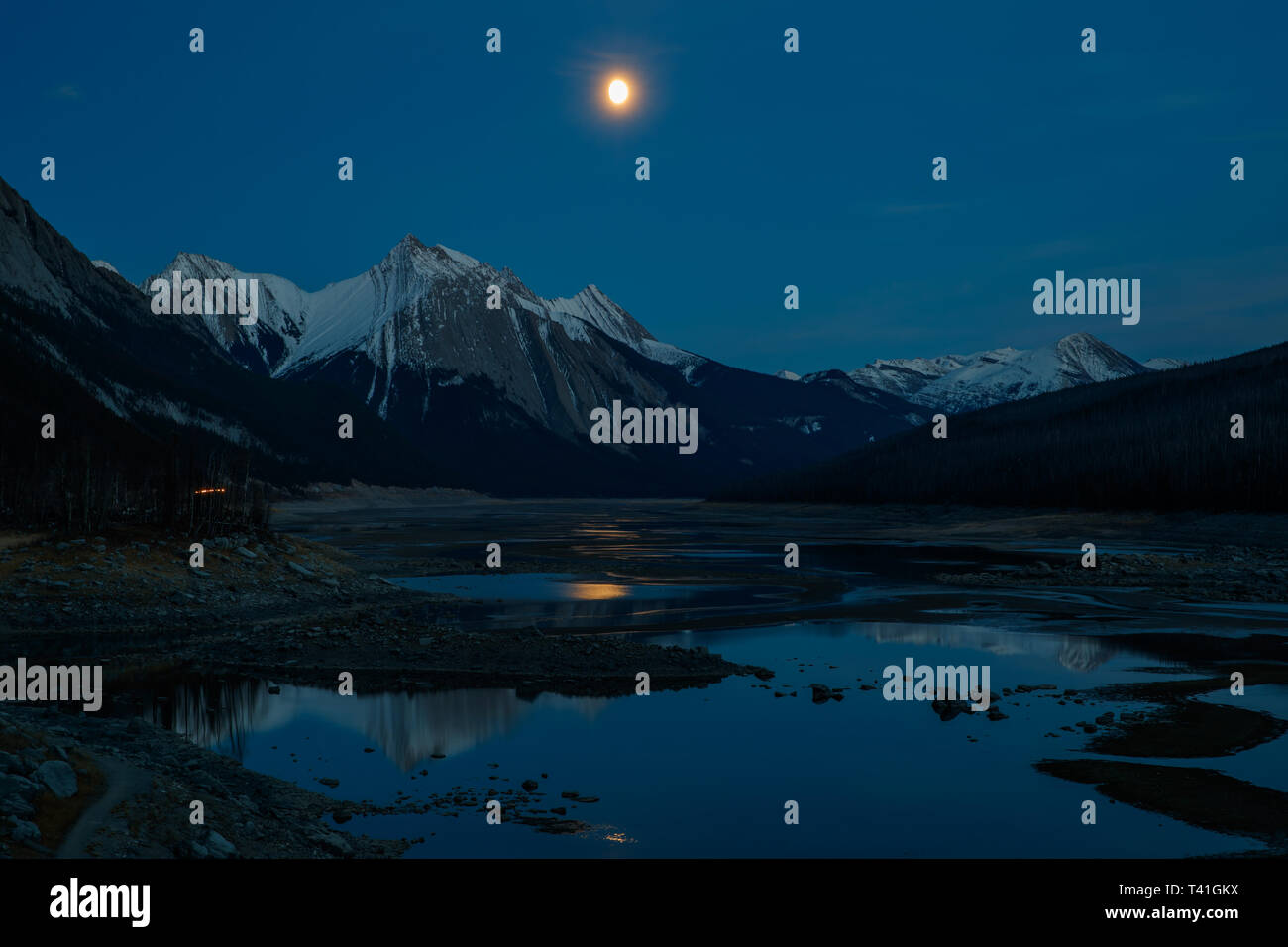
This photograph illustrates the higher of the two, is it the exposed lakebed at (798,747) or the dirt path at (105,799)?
the dirt path at (105,799)

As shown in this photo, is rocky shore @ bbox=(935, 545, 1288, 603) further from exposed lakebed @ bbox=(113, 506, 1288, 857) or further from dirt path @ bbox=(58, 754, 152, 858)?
dirt path @ bbox=(58, 754, 152, 858)

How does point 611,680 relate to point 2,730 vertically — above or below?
below

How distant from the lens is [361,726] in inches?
973

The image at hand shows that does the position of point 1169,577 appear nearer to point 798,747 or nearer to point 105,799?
point 798,747

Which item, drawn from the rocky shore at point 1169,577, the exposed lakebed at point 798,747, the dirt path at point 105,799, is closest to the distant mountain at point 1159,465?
the rocky shore at point 1169,577

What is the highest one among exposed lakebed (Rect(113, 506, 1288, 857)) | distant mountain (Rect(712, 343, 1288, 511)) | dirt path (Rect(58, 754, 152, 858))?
distant mountain (Rect(712, 343, 1288, 511))

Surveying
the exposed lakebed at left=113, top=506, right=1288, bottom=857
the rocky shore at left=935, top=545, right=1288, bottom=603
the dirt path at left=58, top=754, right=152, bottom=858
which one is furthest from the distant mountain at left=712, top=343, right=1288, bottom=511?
the dirt path at left=58, top=754, right=152, bottom=858

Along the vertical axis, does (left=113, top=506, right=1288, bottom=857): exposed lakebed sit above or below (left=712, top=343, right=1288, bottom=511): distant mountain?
below

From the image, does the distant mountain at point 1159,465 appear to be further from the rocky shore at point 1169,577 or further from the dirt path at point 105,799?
the dirt path at point 105,799

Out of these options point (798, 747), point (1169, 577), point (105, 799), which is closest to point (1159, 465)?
point (1169, 577)

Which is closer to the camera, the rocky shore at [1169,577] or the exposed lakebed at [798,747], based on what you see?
the exposed lakebed at [798,747]
